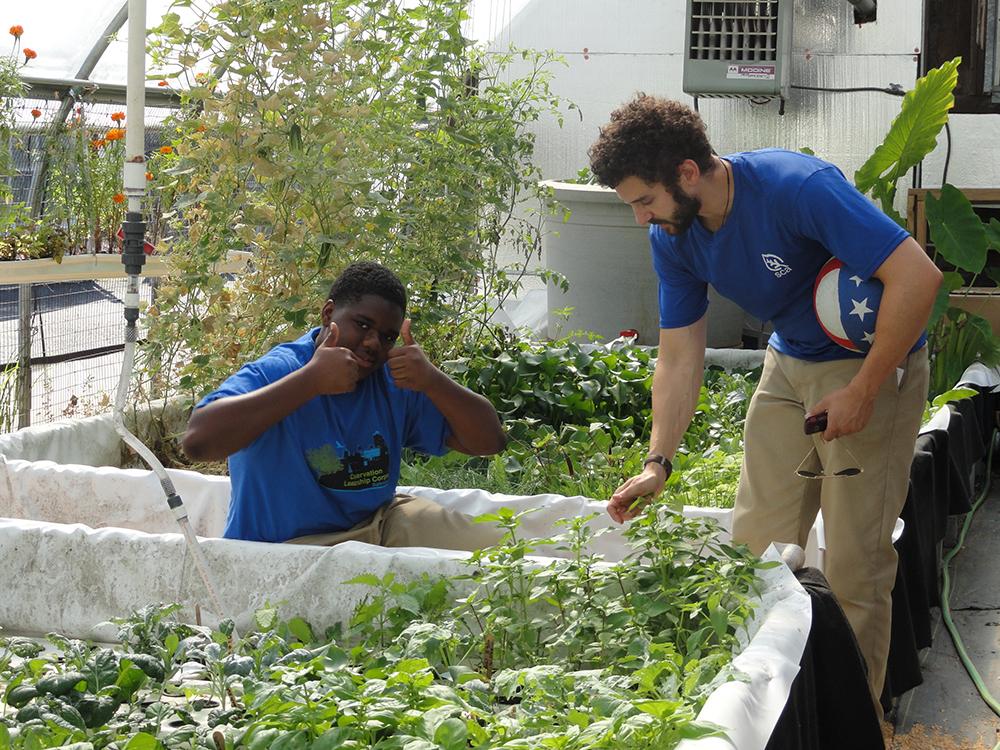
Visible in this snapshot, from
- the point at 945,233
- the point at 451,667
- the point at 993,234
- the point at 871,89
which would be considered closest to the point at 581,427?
the point at 945,233

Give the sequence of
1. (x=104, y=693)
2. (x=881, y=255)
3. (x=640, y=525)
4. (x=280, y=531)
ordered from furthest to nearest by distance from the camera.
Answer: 1. (x=280, y=531)
2. (x=881, y=255)
3. (x=640, y=525)
4. (x=104, y=693)

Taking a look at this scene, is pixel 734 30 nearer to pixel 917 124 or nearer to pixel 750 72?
pixel 750 72

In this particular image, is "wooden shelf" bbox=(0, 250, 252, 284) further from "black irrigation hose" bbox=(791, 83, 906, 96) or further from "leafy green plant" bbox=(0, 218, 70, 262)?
"black irrigation hose" bbox=(791, 83, 906, 96)

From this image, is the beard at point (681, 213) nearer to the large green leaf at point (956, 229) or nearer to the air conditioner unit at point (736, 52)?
the large green leaf at point (956, 229)

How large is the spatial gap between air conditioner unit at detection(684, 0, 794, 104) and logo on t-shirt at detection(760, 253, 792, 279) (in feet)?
13.3

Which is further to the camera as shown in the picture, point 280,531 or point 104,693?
point 280,531

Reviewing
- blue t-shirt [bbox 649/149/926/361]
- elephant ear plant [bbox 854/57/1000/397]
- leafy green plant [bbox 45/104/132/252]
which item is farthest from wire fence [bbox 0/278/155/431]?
blue t-shirt [bbox 649/149/926/361]

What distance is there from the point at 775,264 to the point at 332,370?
1.11 meters

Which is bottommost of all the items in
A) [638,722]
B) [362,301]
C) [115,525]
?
[115,525]

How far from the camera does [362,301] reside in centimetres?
309

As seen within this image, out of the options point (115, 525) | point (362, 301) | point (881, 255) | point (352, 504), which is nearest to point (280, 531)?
point (352, 504)

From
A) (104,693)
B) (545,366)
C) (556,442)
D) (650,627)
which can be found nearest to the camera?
(104,693)

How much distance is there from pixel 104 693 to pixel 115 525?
1.82 m

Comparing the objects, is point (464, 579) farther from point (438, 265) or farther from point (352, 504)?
point (438, 265)
